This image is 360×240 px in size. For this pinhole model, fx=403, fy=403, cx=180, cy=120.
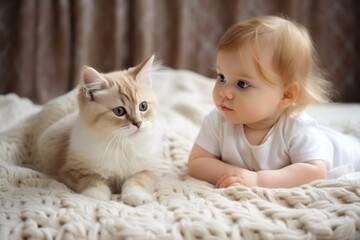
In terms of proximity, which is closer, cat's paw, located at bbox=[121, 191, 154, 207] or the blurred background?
cat's paw, located at bbox=[121, 191, 154, 207]

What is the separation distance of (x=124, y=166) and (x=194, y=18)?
1.61 metres

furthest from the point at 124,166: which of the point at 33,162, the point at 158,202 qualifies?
the point at 33,162

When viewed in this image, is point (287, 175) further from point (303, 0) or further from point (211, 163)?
point (303, 0)

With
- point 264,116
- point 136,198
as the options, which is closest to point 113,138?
point 136,198

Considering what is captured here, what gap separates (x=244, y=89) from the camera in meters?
1.16

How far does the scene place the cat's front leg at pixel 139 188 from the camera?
1070 millimetres

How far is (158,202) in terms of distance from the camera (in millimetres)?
1084

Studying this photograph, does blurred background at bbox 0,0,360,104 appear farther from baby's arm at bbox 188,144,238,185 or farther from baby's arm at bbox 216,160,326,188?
baby's arm at bbox 216,160,326,188

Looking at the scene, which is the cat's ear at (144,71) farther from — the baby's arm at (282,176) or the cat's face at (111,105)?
the baby's arm at (282,176)

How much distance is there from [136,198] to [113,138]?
0.19m

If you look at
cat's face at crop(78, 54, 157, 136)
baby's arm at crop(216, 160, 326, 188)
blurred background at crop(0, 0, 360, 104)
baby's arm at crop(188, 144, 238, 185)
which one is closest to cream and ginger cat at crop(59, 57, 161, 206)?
cat's face at crop(78, 54, 157, 136)

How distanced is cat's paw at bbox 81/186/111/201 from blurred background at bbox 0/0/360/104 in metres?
1.43

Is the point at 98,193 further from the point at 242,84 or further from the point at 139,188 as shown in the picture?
the point at 242,84

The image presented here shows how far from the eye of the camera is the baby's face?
114cm
